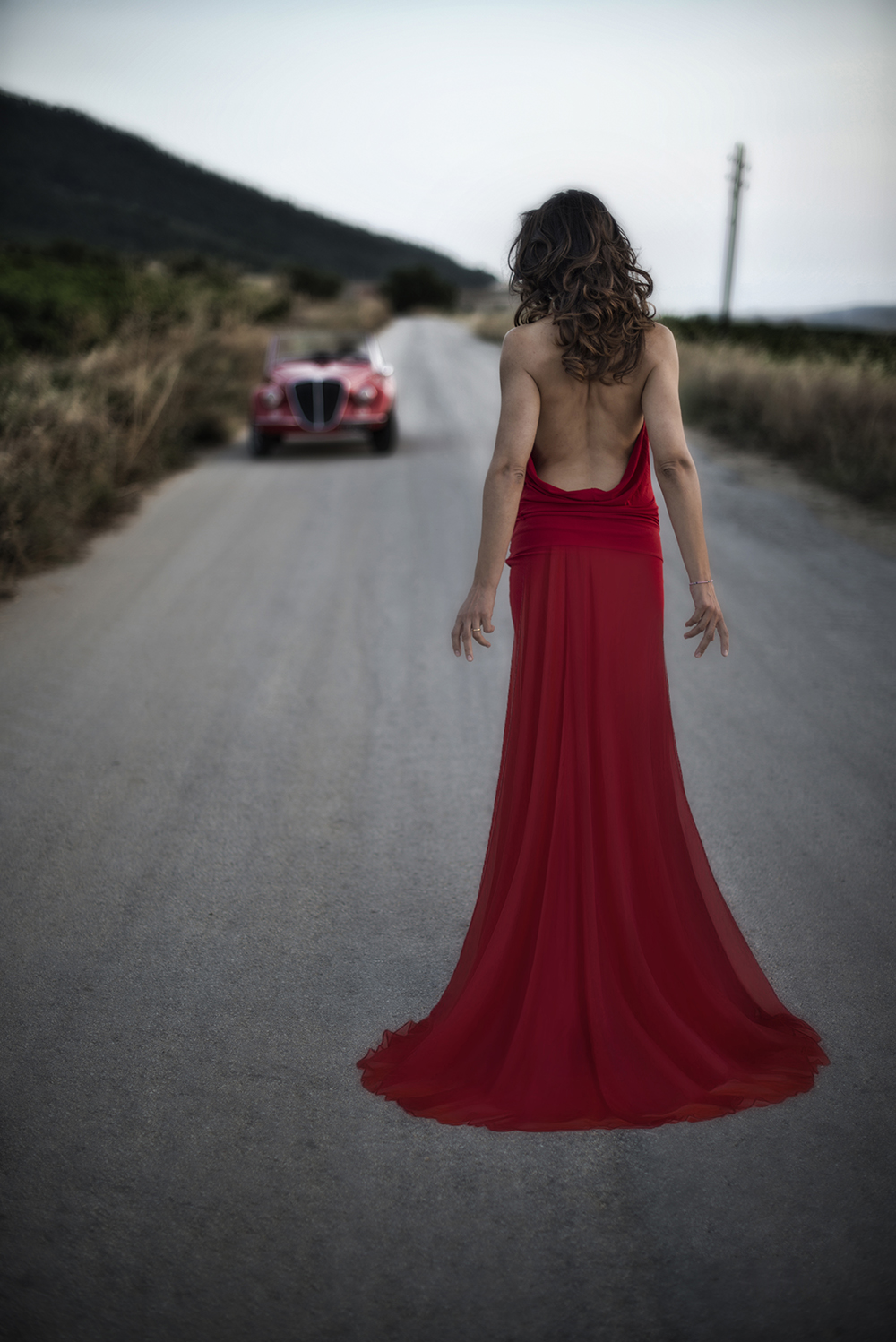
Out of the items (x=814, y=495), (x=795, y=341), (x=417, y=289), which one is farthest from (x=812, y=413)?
(x=417, y=289)

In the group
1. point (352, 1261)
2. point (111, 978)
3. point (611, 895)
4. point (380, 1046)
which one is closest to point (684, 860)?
point (611, 895)

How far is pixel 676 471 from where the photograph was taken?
7.70ft

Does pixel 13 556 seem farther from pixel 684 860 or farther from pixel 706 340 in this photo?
pixel 706 340

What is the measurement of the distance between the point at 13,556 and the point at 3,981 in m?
5.29

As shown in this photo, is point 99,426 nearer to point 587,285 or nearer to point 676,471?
point 587,285

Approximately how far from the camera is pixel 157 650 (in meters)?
5.83

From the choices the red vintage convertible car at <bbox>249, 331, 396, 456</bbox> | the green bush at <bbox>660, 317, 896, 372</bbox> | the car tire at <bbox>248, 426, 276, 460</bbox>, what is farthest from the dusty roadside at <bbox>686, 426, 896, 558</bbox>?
the car tire at <bbox>248, 426, 276, 460</bbox>

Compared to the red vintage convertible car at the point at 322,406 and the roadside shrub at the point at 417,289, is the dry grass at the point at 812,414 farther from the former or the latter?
the roadside shrub at the point at 417,289

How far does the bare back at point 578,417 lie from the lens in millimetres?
2326

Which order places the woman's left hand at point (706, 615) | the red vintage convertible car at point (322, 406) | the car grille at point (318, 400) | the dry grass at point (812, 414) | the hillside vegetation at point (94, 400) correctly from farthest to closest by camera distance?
1. the car grille at point (318, 400)
2. the red vintage convertible car at point (322, 406)
3. the dry grass at point (812, 414)
4. the hillside vegetation at point (94, 400)
5. the woman's left hand at point (706, 615)

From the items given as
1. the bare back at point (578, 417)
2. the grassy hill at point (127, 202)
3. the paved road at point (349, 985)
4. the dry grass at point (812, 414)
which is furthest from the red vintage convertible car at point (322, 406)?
the grassy hill at point (127, 202)

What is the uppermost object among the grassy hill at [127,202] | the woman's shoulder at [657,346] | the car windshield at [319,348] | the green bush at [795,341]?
the grassy hill at [127,202]

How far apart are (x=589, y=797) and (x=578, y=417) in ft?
3.21

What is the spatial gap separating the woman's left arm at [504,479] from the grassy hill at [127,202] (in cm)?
7122
